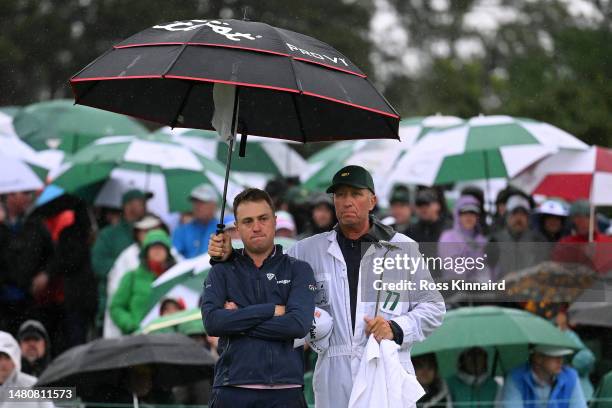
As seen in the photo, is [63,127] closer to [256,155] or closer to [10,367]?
[256,155]

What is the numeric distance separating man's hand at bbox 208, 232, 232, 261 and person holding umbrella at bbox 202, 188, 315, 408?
42 millimetres

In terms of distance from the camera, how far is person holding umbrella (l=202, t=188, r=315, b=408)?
5.89 m

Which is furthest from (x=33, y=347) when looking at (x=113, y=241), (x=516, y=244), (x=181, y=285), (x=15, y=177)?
(x=516, y=244)

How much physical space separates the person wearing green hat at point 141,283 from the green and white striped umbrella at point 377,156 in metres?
3.38

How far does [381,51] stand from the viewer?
24656mm

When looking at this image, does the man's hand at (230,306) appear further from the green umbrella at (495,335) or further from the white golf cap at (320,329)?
the green umbrella at (495,335)

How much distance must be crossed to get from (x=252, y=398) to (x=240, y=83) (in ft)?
4.66

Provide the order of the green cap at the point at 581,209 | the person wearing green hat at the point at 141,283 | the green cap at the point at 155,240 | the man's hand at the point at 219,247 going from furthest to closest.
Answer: the green cap at the point at 581,209 < the green cap at the point at 155,240 < the person wearing green hat at the point at 141,283 < the man's hand at the point at 219,247

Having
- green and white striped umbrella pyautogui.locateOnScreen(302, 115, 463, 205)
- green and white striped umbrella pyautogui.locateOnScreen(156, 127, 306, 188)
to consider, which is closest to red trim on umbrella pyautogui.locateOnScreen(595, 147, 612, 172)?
green and white striped umbrella pyautogui.locateOnScreen(302, 115, 463, 205)

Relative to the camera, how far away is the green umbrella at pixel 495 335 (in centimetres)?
889

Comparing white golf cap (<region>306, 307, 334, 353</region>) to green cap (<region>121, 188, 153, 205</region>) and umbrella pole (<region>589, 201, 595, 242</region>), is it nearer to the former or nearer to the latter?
umbrella pole (<region>589, 201, 595, 242</region>)

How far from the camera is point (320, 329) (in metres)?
6.24

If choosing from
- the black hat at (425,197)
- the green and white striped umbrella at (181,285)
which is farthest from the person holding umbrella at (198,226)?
the black hat at (425,197)

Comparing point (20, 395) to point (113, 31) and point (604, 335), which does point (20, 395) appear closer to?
point (604, 335)
